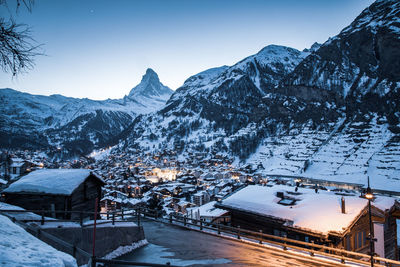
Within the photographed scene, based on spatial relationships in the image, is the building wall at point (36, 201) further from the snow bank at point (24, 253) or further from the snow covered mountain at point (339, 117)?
the snow covered mountain at point (339, 117)

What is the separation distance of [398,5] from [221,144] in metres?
156

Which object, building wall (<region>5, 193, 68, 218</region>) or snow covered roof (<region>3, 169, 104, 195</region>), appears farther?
building wall (<region>5, 193, 68, 218</region>)

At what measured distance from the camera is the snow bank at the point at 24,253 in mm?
4438

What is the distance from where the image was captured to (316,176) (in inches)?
3659

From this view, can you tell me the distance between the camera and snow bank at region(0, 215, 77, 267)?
444 centimetres

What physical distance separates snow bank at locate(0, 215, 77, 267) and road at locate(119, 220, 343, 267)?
5.68m

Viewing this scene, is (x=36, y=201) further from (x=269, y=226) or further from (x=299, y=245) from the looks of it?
(x=299, y=245)

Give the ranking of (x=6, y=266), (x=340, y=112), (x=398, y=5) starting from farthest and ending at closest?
(x=398, y=5)
(x=340, y=112)
(x=6, y=266)

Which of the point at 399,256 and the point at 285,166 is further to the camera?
the point at 285,166

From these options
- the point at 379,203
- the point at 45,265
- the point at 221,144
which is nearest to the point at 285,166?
the point at 221,144

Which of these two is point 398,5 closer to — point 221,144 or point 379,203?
point 221,144

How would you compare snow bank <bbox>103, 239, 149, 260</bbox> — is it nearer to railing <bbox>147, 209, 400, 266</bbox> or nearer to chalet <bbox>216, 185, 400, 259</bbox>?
railing <bbox>147, 209, 400, 266</bbox>

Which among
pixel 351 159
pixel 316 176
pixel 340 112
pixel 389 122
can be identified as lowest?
pixel 316 176

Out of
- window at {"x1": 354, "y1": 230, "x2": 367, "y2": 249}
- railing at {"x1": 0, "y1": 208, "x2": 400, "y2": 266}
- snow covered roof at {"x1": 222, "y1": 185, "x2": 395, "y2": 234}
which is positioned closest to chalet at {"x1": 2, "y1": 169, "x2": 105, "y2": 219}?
railing at {"x1": 0, "y1": 208, "x2": 400, "y2": 266}
